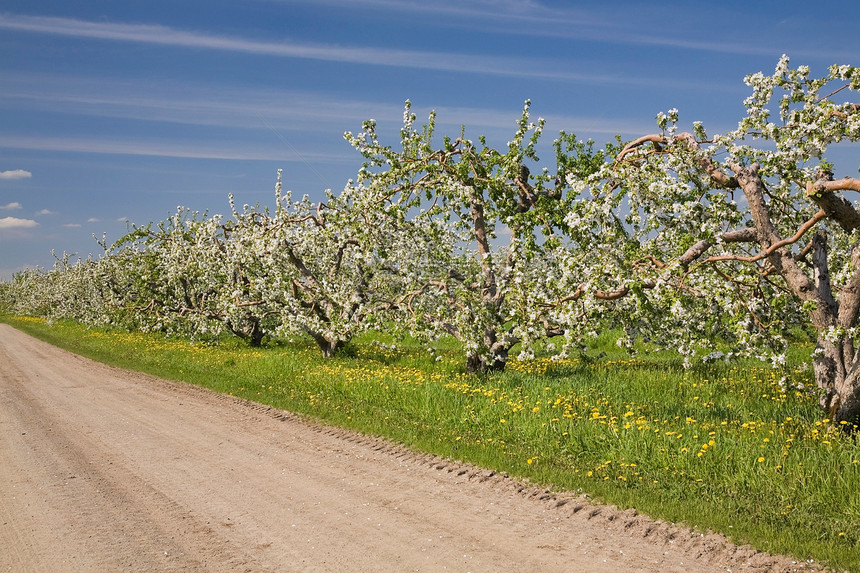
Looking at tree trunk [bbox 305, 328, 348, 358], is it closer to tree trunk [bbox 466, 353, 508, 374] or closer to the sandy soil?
tree trunk [bbox 466, 353, 508, 374]

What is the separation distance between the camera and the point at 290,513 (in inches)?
334

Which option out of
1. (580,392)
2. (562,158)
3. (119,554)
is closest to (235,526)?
(119,554)

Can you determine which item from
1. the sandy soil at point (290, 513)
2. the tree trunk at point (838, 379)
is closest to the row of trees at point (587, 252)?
the tree trunk at point (838, 379)

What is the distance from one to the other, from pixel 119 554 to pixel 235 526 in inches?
51.4

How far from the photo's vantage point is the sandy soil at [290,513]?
23.1 ft

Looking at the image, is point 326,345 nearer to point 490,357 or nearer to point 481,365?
point 481,365

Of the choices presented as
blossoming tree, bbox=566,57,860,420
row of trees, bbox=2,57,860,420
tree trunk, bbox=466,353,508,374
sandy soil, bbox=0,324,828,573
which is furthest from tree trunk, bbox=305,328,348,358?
blossoming tree, bbox=566,57,860,420

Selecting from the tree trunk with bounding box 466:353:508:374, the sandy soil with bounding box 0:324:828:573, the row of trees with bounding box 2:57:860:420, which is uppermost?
the row of trees with bounding box 2:57:860:420

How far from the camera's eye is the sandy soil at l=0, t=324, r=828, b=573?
7.03 meters

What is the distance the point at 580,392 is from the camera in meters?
14.4

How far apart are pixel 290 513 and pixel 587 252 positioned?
7.19 meters

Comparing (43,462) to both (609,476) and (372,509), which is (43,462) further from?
(609,476)

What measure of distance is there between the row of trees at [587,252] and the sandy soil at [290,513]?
4.16 metres

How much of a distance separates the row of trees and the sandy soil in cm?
416
